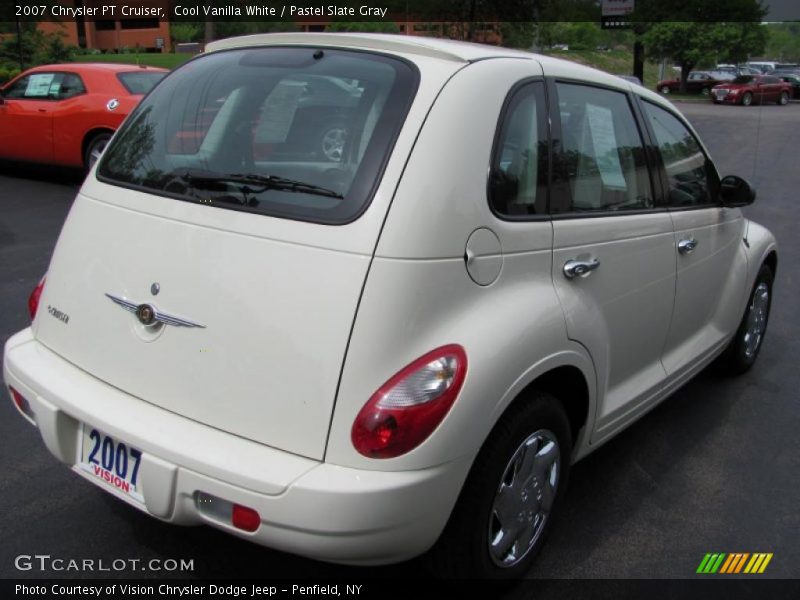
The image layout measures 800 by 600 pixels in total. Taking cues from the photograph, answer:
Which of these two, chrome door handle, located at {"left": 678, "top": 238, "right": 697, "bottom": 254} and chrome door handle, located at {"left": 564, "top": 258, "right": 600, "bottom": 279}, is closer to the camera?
chrome door handle, located at {"left": 564, "top": 258, "right": 600, "bottom": 279}

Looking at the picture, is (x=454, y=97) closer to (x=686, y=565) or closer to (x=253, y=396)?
(x=253, y=396)

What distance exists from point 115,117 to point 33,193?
151cm

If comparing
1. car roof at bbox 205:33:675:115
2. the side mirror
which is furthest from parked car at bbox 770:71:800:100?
car roof at bbox 205:33:675:115

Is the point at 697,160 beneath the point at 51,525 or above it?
above

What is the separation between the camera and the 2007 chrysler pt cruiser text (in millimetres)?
2074

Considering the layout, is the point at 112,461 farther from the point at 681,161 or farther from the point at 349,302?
the point at 681,161

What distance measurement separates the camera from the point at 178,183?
101 inches

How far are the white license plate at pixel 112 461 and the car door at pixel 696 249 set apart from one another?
232cm

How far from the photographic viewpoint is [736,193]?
389cm

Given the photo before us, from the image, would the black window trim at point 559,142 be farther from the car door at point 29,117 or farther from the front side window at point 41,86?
the car door at point 29,117

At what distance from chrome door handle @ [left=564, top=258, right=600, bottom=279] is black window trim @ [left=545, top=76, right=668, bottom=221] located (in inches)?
6.3

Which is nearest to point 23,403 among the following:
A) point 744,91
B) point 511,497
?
point 511,497

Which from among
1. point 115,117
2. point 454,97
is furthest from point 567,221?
point 115,117

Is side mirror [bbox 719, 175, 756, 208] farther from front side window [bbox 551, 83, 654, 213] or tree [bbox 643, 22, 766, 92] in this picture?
tree [bbox 643, 22, 766, 92]
